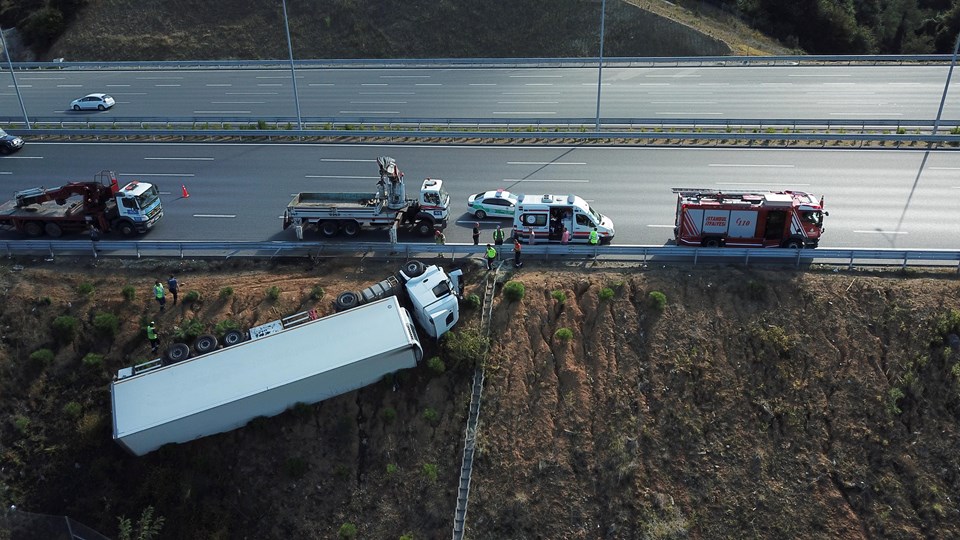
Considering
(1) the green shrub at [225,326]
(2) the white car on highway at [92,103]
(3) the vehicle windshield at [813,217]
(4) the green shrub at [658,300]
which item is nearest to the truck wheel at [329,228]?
(1) the green shrub at [225,326]

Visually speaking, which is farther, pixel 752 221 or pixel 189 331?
pixel 752 221

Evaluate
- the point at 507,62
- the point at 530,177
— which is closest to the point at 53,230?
the point at 530,177

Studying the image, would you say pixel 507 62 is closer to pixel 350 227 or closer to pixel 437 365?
pixel 350 227

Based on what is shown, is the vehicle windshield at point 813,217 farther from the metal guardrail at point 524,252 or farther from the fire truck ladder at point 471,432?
the fire truck ladder at point 471,432

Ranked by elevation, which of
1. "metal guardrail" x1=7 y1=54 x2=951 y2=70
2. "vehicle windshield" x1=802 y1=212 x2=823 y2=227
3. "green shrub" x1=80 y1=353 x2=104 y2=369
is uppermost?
"metal guardrail" x1=7 y1=54 x2=951 y2=70

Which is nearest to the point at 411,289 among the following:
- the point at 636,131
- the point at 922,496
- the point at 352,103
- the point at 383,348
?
the point at 383,348

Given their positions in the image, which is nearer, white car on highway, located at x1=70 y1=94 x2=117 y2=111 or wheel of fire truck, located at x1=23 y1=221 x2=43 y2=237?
wheel of fire truck, located at x1=23 y1=221 x2=43 y2=237

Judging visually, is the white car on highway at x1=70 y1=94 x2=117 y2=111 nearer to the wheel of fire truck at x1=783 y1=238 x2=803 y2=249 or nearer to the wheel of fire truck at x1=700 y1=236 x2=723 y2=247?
the wheel of fire truck at x1=700 y1=236 x2=723 y2=247

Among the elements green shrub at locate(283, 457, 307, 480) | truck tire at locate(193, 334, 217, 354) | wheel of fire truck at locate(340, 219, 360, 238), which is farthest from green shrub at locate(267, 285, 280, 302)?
green shrub at locate(283, 457, 307, 480)
